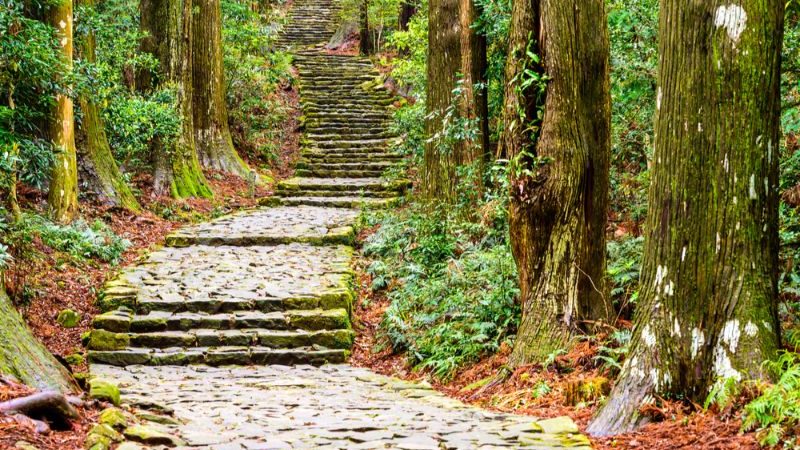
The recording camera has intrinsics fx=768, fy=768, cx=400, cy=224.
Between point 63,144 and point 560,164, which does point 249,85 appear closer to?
point 63,144

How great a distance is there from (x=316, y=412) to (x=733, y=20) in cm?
406

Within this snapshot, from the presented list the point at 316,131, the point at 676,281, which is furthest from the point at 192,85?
the point at 676,281

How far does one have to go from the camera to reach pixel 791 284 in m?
6.35

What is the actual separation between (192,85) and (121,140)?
350 centimetres

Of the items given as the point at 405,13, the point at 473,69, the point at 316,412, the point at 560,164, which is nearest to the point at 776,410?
the point at 560,164

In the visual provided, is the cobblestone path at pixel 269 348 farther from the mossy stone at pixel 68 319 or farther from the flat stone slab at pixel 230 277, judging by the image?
the mossy stone at pixel 68 319

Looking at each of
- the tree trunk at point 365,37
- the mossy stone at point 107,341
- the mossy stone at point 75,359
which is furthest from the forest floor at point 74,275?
the tree trunk at point 365,37

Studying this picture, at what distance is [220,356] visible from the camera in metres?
9.14

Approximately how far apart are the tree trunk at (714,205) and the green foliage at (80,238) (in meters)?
8.36

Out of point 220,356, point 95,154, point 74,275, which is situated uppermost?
point 95,154

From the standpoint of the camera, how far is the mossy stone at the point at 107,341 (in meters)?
8.99

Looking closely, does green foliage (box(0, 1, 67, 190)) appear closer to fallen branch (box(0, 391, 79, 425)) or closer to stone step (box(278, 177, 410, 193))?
fallen branch (box(0, 391, 79, 425))

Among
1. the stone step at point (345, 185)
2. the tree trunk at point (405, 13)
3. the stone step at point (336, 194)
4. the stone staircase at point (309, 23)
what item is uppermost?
the stone staircase at point (309, 23)

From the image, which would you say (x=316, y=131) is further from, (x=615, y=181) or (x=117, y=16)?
(x=615, y=181)
